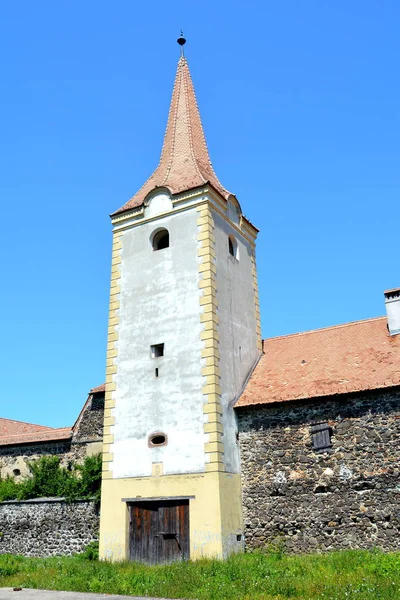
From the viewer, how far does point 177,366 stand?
1627 cm

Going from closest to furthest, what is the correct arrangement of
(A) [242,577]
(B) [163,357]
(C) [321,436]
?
(A) [242,577]
(C) [321,436]
(B) [163,357]

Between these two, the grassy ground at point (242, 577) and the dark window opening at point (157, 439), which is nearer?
the grassy ground at point (242, 577)

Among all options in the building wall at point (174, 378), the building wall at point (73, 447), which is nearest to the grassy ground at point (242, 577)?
the building wall at point (174, 378)

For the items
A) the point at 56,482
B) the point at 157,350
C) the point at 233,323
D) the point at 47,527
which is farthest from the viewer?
the point at 56,482

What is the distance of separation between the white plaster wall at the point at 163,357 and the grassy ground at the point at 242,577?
2.78 m

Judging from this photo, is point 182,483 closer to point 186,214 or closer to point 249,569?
point 249,569

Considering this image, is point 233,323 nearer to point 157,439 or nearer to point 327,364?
point 327,364

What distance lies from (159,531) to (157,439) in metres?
2.47

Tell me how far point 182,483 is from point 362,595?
6.74 m

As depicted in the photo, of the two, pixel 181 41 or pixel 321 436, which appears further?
Result: pixel 181 41

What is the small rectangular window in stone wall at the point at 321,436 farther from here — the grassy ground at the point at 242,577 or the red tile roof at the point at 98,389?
the red tile roof at the point at 98,389

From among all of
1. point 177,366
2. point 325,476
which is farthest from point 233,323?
point 325,476

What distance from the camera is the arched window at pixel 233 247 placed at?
62.9 ft

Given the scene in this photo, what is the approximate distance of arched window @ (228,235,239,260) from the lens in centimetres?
1918
